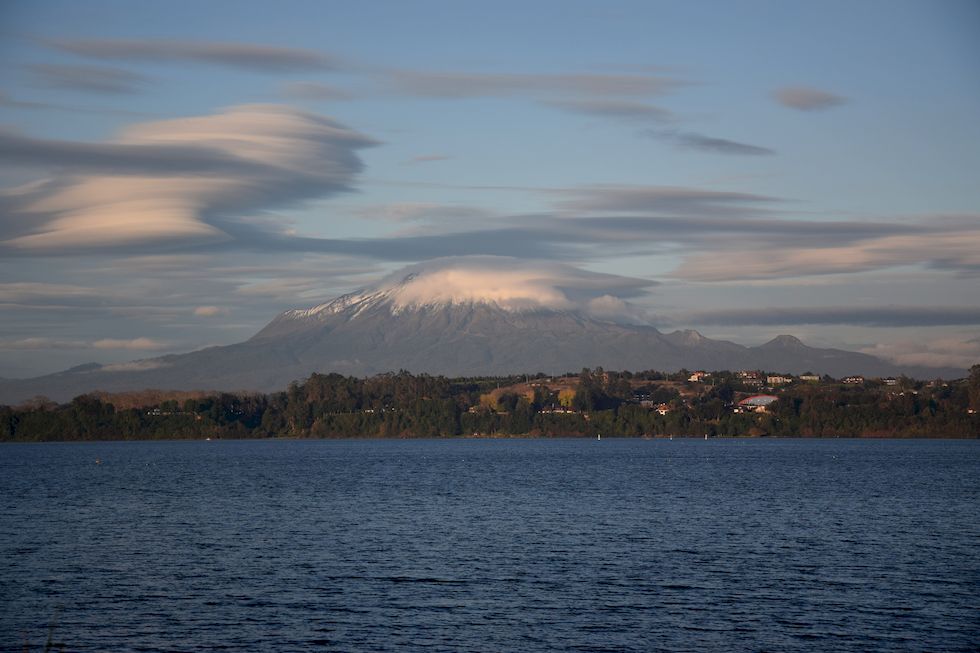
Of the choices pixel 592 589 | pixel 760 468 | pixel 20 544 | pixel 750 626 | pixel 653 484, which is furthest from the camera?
pixel 760 468

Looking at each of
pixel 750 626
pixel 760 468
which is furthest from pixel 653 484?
pixel 750 626

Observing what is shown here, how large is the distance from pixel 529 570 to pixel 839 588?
1446 cm

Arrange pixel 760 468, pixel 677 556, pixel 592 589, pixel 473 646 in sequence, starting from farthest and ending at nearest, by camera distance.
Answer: pixel 760 468 < pixel 677 556 < pixel 592 589 < pixel 473 646

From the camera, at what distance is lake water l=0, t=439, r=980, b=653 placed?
134ft

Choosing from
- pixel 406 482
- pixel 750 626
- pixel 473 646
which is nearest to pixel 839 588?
pixel 750 626

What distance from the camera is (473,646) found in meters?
39.3

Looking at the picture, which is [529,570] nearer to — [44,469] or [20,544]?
[20,544]

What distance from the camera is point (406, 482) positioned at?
387 ft

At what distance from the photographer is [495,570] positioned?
5378 centimetres

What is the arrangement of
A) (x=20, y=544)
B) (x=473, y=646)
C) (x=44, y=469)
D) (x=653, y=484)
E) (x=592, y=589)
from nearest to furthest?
(x=473, y=646) → (x=592, y=589) → (x=20, y=544) → (x=653, y=484) → (x=44, y=469)

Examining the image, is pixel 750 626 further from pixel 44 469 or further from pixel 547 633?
pixel 44 469

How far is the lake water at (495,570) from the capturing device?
40969mm

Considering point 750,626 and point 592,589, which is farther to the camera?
point 592,589

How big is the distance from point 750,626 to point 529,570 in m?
14.3
